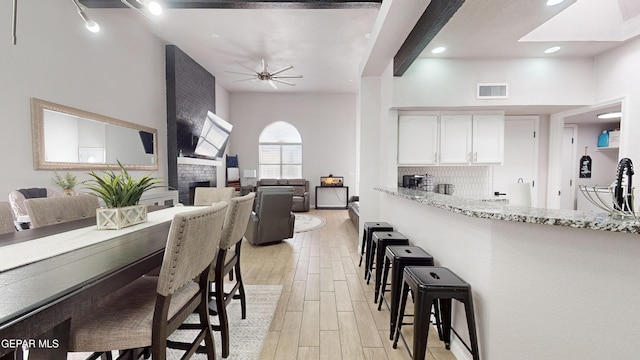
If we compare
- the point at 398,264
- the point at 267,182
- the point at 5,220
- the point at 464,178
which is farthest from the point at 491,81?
the point at 267,182

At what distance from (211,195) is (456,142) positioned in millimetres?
3392

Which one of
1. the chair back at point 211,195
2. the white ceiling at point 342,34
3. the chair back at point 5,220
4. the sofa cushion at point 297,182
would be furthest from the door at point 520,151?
the chair back at point 5,220

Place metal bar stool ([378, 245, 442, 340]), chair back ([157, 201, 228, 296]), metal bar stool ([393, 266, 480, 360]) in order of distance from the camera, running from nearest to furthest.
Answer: chair back ([157, 201, 228, 296]), metal bar stool ([393, 266, 480, 360]), metal bar stool ([378, 245, 442, 340])

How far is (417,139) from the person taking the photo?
3674mm

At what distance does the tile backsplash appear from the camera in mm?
4062

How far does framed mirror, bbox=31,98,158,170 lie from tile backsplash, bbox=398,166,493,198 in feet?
14.3

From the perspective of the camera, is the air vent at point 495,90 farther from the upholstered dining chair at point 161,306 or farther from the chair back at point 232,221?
the upholstered dining chair at point 161,306

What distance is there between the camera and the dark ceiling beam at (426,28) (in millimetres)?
1903

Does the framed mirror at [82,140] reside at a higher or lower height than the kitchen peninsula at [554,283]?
higher

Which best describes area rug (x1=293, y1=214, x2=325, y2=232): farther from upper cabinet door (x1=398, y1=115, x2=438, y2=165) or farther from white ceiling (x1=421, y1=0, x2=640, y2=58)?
white ceiling (x1=421, y1=0, x2=640, y2=58)

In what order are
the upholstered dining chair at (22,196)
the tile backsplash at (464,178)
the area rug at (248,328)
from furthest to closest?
1. the tile backsplash at (464,178)
2. the upholstered dining chair at (22,196)
3. the area rug at (248,328)

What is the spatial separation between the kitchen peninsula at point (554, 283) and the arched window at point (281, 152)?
7099 mm

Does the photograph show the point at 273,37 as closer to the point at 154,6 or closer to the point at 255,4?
the point at 255,4

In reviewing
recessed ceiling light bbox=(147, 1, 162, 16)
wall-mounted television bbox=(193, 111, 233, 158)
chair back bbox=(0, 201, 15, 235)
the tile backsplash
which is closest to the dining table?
chair back bbox=(0, 201, 15, 235)
